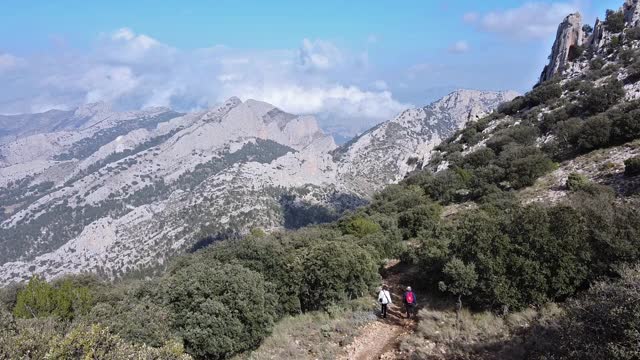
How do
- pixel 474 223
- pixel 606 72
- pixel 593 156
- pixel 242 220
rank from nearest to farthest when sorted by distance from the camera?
pixel 474 223 → pixel 593 156 → pixel 606 72 → pixel 242 220

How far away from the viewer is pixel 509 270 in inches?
683

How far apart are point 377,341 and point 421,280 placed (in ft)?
22.7

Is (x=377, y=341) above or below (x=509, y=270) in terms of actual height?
below

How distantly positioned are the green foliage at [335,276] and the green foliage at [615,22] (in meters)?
89.3

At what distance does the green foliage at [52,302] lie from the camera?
30.3 metres

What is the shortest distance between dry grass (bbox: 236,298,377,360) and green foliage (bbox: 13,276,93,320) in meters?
18.9

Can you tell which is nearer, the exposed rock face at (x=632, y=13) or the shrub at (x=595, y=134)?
the shrub at (x=595, y=134)

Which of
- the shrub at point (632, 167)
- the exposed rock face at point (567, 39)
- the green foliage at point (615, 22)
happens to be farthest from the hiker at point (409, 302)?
the green foliage at point (615, 22)

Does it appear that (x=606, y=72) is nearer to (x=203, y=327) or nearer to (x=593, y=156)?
(x=593, y=156)

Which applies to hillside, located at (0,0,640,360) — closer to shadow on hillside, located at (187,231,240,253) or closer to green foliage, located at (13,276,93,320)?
green foliage, located at (13,276,93,320)

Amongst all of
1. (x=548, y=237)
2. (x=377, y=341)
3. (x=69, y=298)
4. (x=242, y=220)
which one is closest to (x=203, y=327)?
(x=377, y=341)

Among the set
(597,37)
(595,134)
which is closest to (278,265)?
(595,134)

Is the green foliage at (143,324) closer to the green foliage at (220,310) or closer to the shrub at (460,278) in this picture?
the green foliage at (220,310)

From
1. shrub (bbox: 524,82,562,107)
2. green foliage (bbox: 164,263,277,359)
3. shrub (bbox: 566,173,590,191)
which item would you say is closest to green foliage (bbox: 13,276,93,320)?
green foliage (bbox: 164,263,277,359)
